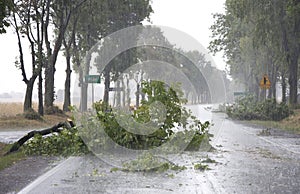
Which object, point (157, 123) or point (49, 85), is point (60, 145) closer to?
point (157, 123)

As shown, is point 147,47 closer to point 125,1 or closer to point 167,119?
point 125,1

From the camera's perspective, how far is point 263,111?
4016cm

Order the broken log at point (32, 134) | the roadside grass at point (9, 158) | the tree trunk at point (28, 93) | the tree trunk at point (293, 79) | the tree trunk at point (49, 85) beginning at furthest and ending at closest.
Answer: the tree trunk at point (293, 79) < the tree trunk at point (49, 85) < the tree trunk at point (28, 93) < the broken log at point (32, 134) < the roadside grass at point (9, 158)

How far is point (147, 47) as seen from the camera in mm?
74812

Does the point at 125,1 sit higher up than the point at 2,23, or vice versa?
the point at 125,1

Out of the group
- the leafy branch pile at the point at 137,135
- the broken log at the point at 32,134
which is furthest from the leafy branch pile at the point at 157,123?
the broken log at the point at 32,134

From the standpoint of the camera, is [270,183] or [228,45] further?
[228,45]

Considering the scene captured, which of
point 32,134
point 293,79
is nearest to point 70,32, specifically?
point 293,79

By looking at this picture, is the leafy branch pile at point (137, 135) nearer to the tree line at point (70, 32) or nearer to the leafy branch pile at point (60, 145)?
the leafy branch pile at point (60, 145)

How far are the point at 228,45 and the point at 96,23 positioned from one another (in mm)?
20767

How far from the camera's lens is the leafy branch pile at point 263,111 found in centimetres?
3816

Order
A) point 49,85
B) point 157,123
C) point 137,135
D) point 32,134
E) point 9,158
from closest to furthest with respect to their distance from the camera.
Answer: point 9,158
point 137,135
point 157,123
point 32,134
point 49,85

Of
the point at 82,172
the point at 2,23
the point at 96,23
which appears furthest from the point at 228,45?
the point at 82,172

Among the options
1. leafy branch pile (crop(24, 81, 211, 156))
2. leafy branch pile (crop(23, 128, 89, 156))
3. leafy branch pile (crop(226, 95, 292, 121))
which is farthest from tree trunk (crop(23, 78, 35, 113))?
leafy branch pile (crop(23, 128, 89, 156))
